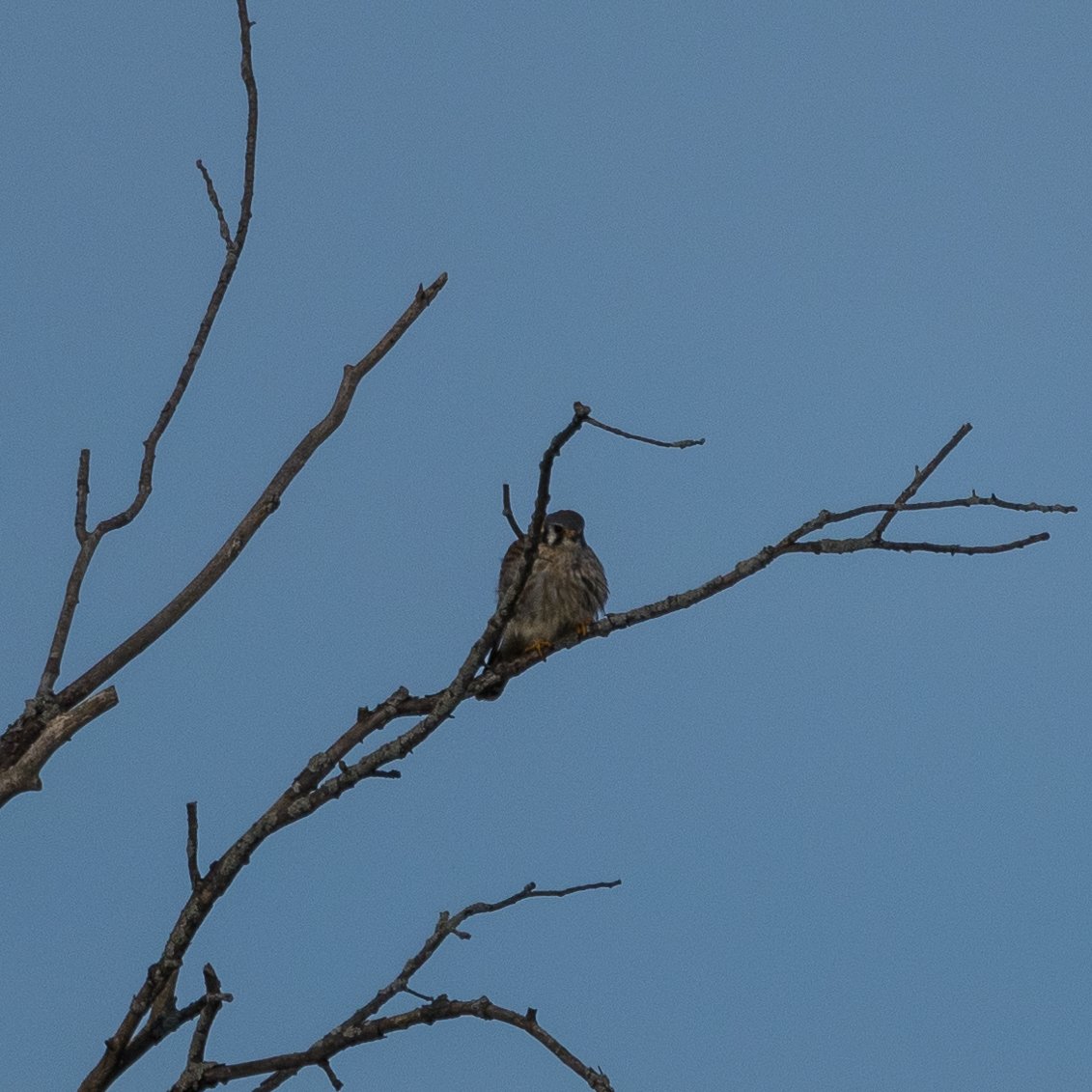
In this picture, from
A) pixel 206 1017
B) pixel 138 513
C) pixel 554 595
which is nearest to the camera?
pixel 206 1017

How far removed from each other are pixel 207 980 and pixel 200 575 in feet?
3.56

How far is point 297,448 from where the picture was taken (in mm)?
4441

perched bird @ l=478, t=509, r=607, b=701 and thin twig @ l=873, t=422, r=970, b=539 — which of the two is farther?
perched bird @ l=478, t=509, r=607, b=701

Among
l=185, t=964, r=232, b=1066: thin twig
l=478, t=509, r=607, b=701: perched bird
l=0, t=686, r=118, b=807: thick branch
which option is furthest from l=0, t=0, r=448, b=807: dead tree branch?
l=478, t=509, r=607, b=701: perched bird

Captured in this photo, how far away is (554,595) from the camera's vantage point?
9.17 meters

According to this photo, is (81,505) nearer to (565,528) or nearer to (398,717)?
(398,717)

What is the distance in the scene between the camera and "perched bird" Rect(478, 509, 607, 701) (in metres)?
9.12

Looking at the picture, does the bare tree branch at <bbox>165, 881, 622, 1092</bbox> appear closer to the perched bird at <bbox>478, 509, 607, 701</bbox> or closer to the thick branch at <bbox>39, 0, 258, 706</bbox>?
the thick branch at <bbox>39, 0, 258, 706</bbox>

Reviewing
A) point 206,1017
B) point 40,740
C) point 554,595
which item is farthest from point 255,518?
point 554,595

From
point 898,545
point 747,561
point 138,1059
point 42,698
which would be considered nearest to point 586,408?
point 747,561

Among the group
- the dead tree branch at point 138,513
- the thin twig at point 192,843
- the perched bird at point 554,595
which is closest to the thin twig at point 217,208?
the dead tree branch at point 138,513

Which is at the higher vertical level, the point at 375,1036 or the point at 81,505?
the point at 81,505

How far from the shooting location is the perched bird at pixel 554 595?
9.12 meters

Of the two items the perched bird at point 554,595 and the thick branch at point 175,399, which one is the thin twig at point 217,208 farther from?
the perched bird at point 554,595
